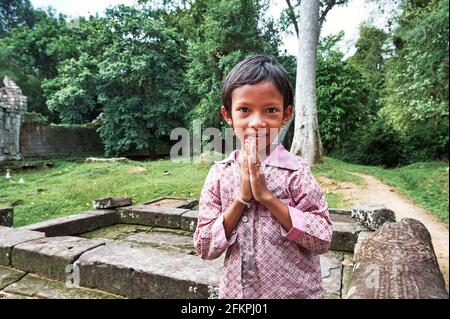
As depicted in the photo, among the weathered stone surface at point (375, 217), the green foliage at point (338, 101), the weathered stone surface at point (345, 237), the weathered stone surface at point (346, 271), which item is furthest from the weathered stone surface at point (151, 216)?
the green foliage at point (338, 101)

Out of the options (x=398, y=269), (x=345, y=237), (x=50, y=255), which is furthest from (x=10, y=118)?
(x=398, y=269)

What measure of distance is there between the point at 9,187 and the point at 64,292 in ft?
25.2

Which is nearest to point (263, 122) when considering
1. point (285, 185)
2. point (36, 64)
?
point (285, 185)

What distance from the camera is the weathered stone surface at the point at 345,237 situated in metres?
2.97

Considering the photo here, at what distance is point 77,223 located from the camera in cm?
371

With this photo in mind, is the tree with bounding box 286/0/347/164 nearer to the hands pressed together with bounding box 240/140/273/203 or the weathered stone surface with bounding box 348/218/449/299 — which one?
the weathered stone surface with bounding box 348/218/449/299

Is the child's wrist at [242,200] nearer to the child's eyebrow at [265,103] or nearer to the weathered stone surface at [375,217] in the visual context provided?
the child's eyebrow at [265,103]

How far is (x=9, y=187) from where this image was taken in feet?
27.1

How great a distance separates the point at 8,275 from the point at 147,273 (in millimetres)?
1332

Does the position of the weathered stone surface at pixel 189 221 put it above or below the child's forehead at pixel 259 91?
below

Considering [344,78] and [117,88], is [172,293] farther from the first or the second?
[117,88]

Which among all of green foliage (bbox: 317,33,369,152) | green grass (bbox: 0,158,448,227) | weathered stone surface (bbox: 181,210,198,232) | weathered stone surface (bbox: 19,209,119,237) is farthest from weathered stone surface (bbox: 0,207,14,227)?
green foliage (bbox: 317,33,369,152)

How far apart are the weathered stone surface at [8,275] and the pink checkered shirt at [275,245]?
2.14 metres

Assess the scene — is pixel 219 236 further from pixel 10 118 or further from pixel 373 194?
pixel 10 118
